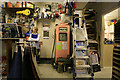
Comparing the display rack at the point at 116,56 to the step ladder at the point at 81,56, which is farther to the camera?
the step ladder at the point at 81,56

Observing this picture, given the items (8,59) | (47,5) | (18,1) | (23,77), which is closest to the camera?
(8,59)

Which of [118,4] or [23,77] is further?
[118,4]

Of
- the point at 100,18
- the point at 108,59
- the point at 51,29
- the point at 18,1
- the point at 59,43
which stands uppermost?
the point at 18,1

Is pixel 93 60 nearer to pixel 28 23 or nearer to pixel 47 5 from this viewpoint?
pixel 28 23

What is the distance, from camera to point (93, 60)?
11.5 ft

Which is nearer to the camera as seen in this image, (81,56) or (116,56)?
(116,56)

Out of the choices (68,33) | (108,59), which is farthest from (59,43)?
(108,59)

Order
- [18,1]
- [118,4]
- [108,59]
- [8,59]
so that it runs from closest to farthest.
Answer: [8,59], [118,4], [108,59], [18,1]

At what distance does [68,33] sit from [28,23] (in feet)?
6.01

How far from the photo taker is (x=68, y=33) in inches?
158

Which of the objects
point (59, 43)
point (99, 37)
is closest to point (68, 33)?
point (59, 43)

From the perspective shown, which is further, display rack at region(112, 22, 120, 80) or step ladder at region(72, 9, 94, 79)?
step ladder at region(72, 9, 94, 79)

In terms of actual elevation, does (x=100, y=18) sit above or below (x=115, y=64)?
above

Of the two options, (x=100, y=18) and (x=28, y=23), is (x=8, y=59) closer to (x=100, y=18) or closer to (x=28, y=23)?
(x=28, y=23)
